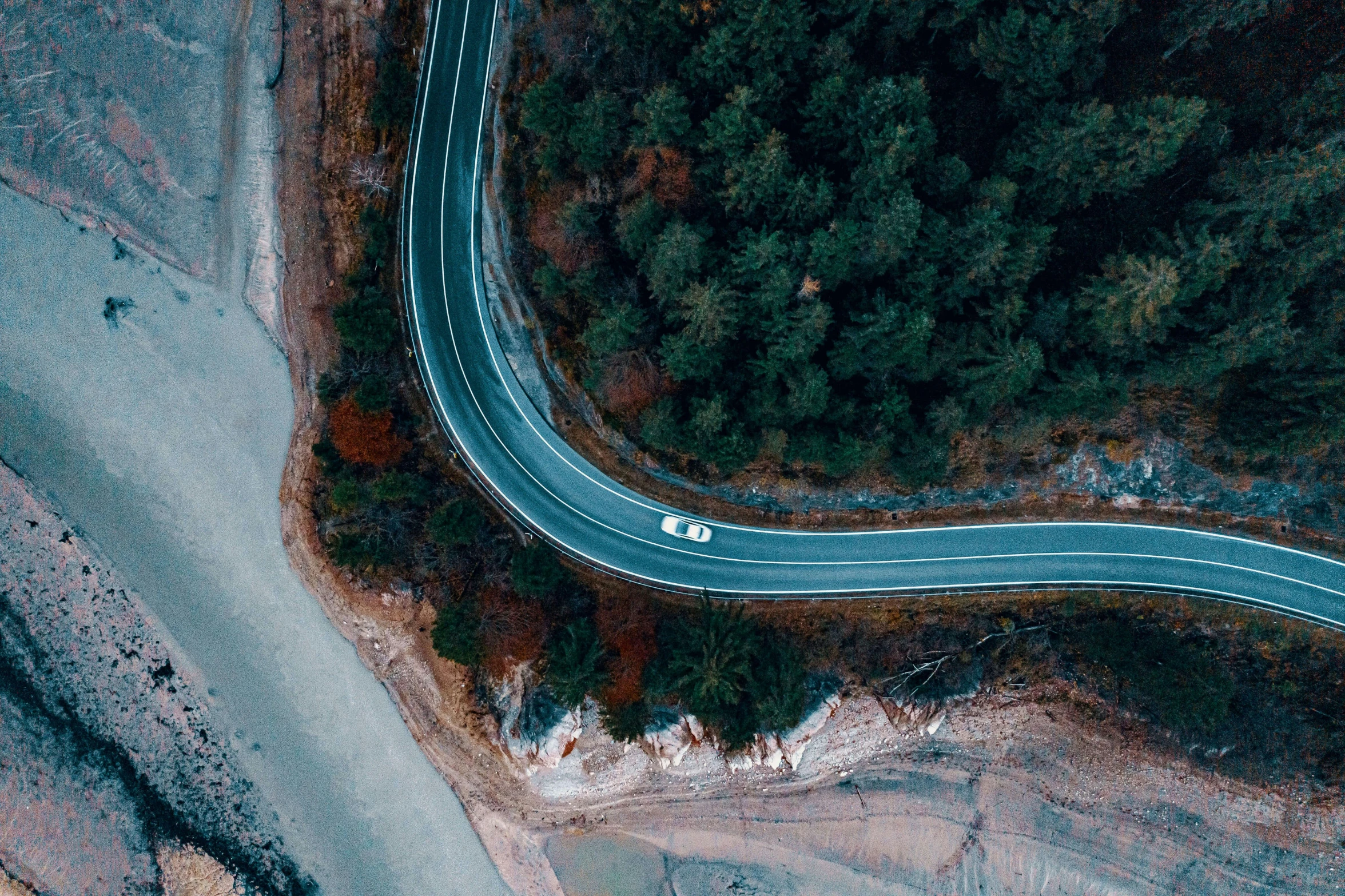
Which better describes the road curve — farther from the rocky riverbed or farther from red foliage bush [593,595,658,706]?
the rocky riverbed

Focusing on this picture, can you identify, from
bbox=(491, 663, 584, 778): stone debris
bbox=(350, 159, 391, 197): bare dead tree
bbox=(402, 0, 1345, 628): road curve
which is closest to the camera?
bbox=(350, 159, 391, 197): bare dead tree

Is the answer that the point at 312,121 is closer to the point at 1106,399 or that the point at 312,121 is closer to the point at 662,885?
the point at 1106,399

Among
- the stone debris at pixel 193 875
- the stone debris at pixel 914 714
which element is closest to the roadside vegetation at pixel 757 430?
the stone debris at pixel 914 714

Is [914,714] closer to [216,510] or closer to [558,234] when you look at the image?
[558,234]

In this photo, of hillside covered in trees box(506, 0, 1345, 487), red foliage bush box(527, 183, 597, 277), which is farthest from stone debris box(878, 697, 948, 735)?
red foliage bush box(527, 183, 597, 277)

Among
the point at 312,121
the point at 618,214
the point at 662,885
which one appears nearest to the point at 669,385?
the point at 618,214
